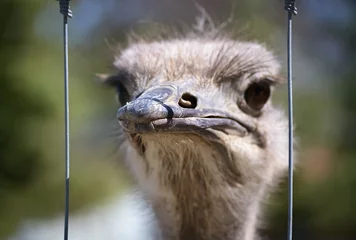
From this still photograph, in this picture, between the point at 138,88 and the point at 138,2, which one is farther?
the point at 138,2

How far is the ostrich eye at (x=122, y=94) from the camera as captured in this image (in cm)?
142

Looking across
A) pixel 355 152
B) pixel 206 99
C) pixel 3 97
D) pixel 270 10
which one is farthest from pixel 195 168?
pixel 3 97

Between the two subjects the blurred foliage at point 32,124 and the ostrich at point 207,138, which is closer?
the ostrich at point 207,138

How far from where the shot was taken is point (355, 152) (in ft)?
12.9

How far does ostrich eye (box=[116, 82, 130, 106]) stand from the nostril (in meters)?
0.26

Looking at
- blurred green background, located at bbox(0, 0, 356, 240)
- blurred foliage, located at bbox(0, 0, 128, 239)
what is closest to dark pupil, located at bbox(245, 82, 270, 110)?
blurred green background, located at bbox(0, 0, 356, 240)

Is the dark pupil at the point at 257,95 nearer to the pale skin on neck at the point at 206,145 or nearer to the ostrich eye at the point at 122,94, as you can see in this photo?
the pale skin on neck at the point at 206,145

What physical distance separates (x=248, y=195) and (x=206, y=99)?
0.29 m

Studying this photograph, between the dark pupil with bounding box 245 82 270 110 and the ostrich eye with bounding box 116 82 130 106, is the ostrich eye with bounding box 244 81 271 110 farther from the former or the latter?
the ostrich eye with bounding box 116 82 130 106

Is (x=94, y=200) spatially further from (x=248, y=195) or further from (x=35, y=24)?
(x=248, y=195)

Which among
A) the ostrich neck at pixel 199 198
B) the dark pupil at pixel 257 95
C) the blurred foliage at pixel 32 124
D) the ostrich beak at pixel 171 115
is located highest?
the blurred foliage at pixel 32 124

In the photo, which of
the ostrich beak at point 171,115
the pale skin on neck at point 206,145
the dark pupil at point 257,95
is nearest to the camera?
the ostrich beak at point 171,115

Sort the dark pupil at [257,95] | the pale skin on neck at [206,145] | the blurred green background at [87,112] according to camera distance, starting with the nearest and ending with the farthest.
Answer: the pale skin on neck at [206,145], the dark pupil at [257,95], the blurred green background at [87,112]

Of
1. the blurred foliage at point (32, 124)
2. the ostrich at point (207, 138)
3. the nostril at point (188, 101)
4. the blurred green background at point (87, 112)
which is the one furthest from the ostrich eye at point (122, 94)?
the blurred foliage at point (32, 124)
